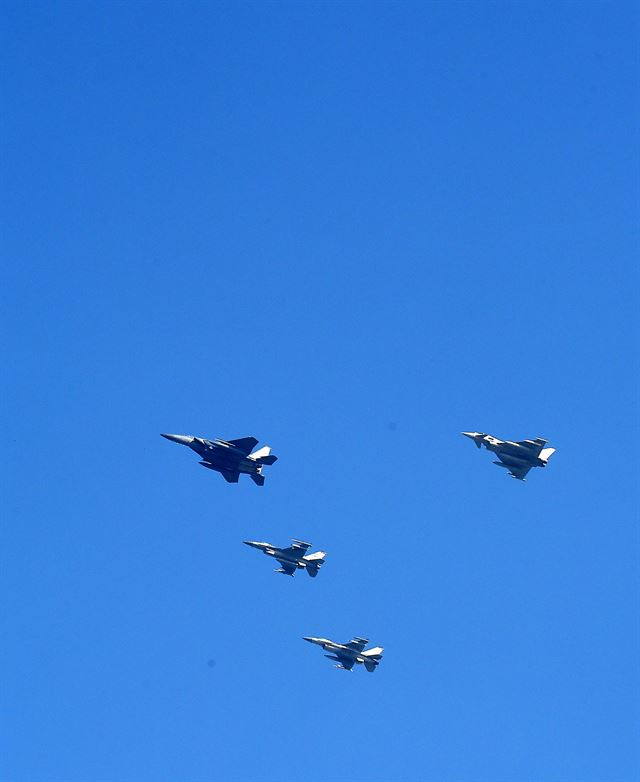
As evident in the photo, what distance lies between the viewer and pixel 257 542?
134 metres

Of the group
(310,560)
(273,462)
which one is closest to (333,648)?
(310,560)

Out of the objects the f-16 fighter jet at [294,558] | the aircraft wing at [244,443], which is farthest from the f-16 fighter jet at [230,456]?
the f-16 fighter jet at [294,558]

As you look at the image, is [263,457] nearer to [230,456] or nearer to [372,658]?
[230,456]

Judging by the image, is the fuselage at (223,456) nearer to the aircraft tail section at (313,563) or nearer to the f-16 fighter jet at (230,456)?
the f-16 fighter jet at (230,456)

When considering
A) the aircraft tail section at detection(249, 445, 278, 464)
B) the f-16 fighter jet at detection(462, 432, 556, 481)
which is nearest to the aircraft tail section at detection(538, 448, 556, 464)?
the f-16 fighter jet at detection(462, 432, 556, 481)

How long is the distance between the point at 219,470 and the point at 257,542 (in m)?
21.3

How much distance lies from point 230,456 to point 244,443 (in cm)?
211

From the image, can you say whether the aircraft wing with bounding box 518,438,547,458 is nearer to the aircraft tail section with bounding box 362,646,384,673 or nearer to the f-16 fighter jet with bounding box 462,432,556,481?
the f-16 fighter jet with bounding box 462,432,556,481

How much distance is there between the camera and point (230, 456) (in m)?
114

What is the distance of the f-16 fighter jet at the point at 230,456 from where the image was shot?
113988mm

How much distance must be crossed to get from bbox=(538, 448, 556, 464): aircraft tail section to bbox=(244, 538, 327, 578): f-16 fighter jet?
3022cm

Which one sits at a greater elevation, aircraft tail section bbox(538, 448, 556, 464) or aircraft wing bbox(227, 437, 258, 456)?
aircraft tail section bbox(538, 448, 556, 464)

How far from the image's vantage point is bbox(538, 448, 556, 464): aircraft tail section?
119438mm

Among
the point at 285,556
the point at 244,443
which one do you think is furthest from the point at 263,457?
the point at 285,556
